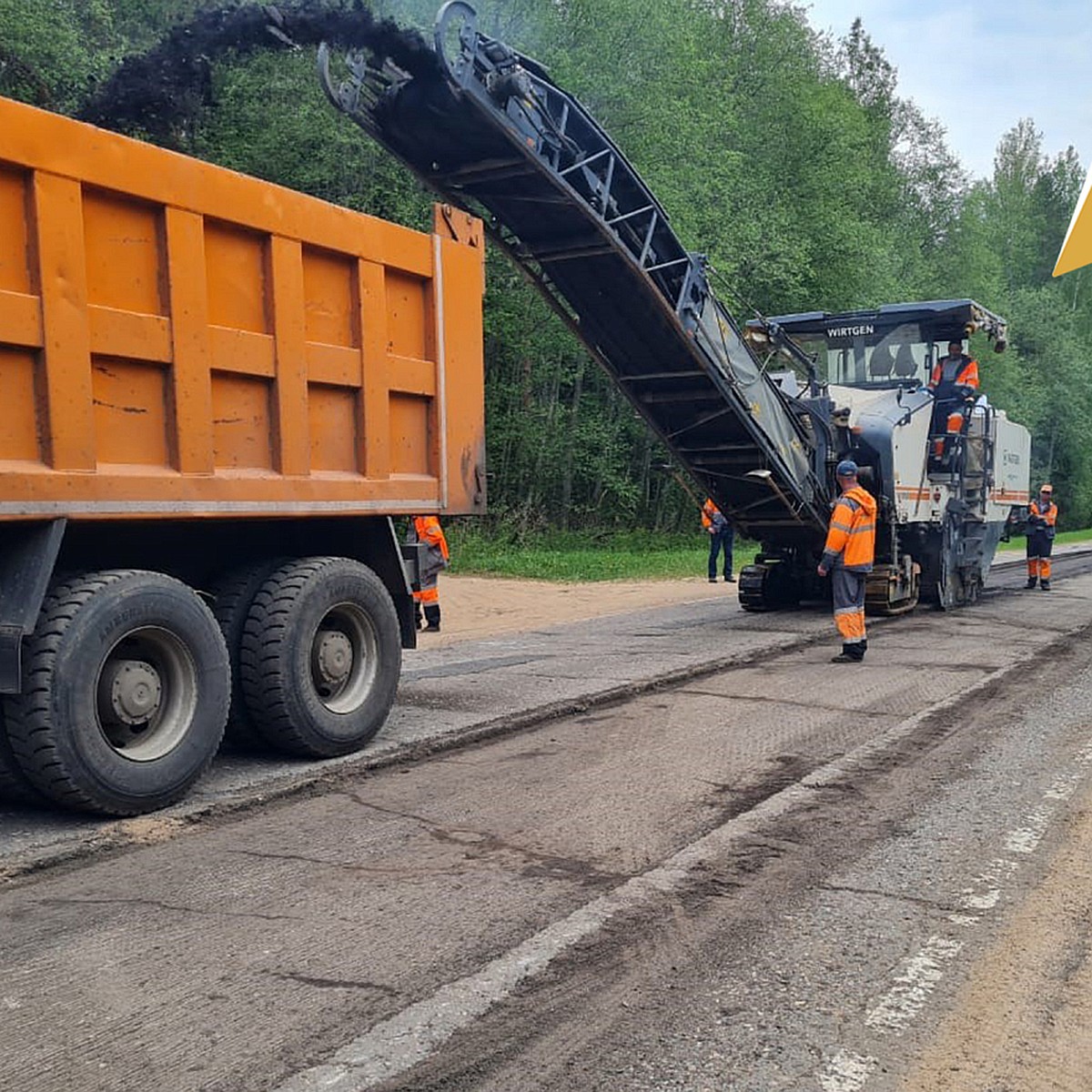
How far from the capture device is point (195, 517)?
16.4ft

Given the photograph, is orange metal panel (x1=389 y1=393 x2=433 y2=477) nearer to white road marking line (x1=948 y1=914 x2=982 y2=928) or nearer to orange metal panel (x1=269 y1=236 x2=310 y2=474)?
orange metal panel (x1=269 y1=236 x2=310 y2=474)

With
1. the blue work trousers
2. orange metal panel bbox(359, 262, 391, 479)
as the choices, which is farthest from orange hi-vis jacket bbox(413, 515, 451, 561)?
the blue work trousers

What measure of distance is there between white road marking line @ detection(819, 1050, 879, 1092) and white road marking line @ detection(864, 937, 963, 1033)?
0.57 ft

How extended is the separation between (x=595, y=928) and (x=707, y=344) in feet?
23.0

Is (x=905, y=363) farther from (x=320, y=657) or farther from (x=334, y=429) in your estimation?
(x=320, y=657)

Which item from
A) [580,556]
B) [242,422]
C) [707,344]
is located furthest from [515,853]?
[580,556]

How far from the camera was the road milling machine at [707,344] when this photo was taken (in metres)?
7.41

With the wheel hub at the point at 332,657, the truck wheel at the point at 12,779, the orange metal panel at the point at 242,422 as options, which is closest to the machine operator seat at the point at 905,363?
the wheel hub at the point at 332,657

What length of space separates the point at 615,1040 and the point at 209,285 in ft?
11.9

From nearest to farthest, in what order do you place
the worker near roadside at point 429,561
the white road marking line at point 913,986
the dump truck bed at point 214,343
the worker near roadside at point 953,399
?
the white road marking line at point 913,986, the dump truck bed at point 214,343, the worker near roadside at point 429,561, the worker near roadside at point 953,399

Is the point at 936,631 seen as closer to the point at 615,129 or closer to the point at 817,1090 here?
the point at 817,1090

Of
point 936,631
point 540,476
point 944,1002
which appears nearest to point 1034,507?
point 936,631

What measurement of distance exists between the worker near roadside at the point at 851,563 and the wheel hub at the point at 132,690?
5454 mm

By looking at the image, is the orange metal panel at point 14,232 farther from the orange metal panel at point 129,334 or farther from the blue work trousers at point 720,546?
the blue work trousers at point 720,546
